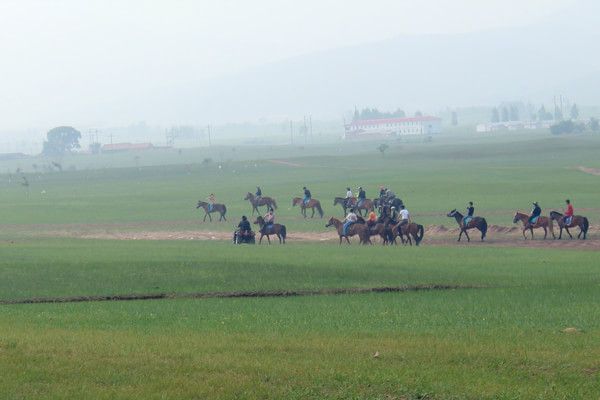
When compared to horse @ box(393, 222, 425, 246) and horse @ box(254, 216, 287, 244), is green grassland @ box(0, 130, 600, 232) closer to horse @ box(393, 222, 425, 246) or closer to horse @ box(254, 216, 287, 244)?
horse @ box(254, 216, 287, 244)

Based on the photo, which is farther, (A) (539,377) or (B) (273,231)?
(B) (273,231)

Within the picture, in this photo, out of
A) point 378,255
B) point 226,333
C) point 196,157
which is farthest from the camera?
point 196,157

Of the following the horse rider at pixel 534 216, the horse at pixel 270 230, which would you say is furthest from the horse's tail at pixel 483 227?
the horse at pixel 270 230

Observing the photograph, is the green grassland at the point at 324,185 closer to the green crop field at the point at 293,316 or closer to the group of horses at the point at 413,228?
the green crop field at the point at 293,316

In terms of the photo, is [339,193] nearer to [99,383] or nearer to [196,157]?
[99,383]

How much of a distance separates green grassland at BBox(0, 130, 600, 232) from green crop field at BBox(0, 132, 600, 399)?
1.33m

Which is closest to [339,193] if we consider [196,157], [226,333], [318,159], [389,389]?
[318,159]

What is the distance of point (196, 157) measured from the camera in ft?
587

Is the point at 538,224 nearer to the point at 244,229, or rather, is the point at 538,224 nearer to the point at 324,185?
the point at 244,229

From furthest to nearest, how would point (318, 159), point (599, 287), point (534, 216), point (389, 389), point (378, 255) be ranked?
point (318, 159) < point (534, 216) < point (378, 255) < point (599, 287) < point (389, 389)

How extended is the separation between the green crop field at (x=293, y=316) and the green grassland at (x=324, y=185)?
1334mm

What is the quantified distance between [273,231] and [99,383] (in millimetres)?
35312

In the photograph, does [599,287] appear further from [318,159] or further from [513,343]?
[318,159]

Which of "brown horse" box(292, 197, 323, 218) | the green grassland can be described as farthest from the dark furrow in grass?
"brown horse" box(292, 197, 323, 218)
